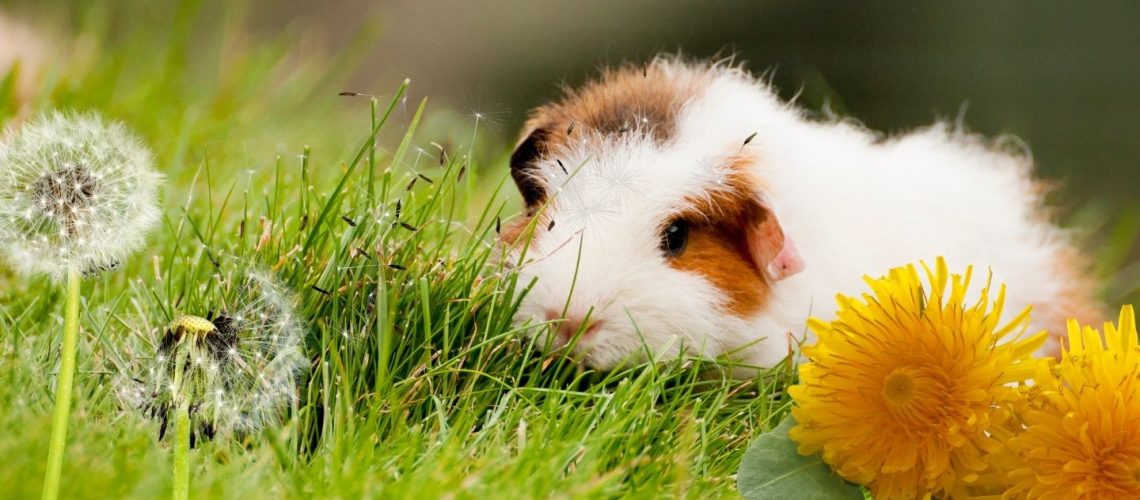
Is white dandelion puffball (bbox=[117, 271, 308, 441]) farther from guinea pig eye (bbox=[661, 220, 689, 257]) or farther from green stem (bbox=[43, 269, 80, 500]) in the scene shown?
guinea pig eye (bbox=[661, 220, 689, 257])

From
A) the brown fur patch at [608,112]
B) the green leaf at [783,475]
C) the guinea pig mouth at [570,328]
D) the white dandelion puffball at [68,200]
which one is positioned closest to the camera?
the white dandelion puffball at [68,200]

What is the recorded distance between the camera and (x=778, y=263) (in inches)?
67.2

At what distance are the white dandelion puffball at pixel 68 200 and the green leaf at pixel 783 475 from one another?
0.77 meters

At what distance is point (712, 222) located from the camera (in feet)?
5.72

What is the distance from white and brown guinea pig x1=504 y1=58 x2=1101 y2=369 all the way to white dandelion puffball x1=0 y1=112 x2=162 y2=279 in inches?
22.6

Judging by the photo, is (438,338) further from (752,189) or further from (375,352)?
(752,189)

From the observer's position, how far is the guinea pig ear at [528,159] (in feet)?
6.09

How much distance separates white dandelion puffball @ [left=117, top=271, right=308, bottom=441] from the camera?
1.23 metres

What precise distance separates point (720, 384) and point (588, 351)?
0.27 meters

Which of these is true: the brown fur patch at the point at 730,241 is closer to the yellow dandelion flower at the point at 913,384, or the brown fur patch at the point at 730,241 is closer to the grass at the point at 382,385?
the grass at the point at 382,385

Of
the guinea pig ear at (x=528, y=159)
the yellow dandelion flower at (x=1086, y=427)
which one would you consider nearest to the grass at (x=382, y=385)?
the guinea pig ear at (x=528, y=159)

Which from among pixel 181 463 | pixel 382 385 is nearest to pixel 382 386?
pixel 382 385

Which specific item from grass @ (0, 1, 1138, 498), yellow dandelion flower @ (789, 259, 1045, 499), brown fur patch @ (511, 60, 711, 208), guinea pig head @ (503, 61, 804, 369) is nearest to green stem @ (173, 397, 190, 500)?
grass @ (0, 1, 1138, 498)

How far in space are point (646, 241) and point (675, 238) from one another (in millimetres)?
66
